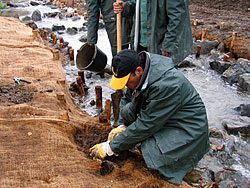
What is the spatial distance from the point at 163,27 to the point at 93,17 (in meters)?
1.43

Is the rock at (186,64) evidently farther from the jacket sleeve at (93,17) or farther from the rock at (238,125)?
the jacket sleeve at (93,17)

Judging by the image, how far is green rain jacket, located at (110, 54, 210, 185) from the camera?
2176 millimetres

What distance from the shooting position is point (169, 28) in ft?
10.6

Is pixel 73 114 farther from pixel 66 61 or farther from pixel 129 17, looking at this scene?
pixel 66 61

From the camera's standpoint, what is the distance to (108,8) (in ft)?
13.5

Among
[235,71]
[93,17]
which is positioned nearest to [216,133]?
[235,71]

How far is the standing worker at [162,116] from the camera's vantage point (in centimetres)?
215

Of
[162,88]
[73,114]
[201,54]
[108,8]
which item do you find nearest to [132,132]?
[162,88]

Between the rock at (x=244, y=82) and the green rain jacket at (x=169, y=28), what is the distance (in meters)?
2.81

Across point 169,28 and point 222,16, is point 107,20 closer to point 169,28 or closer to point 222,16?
point 169,28

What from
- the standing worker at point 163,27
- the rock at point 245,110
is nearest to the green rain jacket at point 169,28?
the standing worker at point 163,27

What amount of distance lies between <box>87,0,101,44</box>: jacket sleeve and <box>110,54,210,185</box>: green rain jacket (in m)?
2.24

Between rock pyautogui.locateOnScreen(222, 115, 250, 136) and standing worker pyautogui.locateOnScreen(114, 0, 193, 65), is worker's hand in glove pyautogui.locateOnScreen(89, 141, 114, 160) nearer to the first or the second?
standing worker pyautogui.locateOnScreen(114, 0, 193, 65)

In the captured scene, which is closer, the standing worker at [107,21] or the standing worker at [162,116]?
the standing worker at [162,116]
